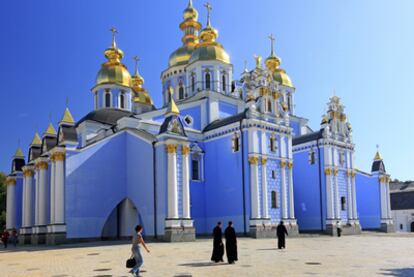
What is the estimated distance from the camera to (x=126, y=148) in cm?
3009

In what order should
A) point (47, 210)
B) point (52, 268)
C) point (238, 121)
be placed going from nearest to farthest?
point (52, 268), point (47, 210), point (238, 121)

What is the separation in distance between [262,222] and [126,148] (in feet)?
33.7

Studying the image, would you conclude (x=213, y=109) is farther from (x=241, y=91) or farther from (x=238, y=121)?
(x=241, y=91)

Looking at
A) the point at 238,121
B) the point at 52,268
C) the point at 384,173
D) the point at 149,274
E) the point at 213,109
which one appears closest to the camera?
the point at 149,274

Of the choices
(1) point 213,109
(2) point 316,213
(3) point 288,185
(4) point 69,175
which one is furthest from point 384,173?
(4) point 69,175

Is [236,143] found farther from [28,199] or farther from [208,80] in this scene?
[28,199]

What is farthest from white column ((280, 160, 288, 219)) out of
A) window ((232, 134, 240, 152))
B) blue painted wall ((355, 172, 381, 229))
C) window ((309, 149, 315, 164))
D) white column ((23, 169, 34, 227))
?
white column ((23, 169, 34, 227))

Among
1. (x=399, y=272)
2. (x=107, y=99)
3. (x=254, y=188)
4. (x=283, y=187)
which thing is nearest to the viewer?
(x=399, y=272)

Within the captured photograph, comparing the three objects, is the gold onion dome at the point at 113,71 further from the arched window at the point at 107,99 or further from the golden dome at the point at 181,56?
the golden dome at the point at 181,56

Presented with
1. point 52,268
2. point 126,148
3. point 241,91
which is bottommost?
point 52,268

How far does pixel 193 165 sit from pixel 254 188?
5116 millimetres

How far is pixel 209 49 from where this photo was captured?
38.5 m

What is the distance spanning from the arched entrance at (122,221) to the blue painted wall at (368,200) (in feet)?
80.9

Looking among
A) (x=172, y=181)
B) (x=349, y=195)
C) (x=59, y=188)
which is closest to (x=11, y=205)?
(x=59, y=188)
